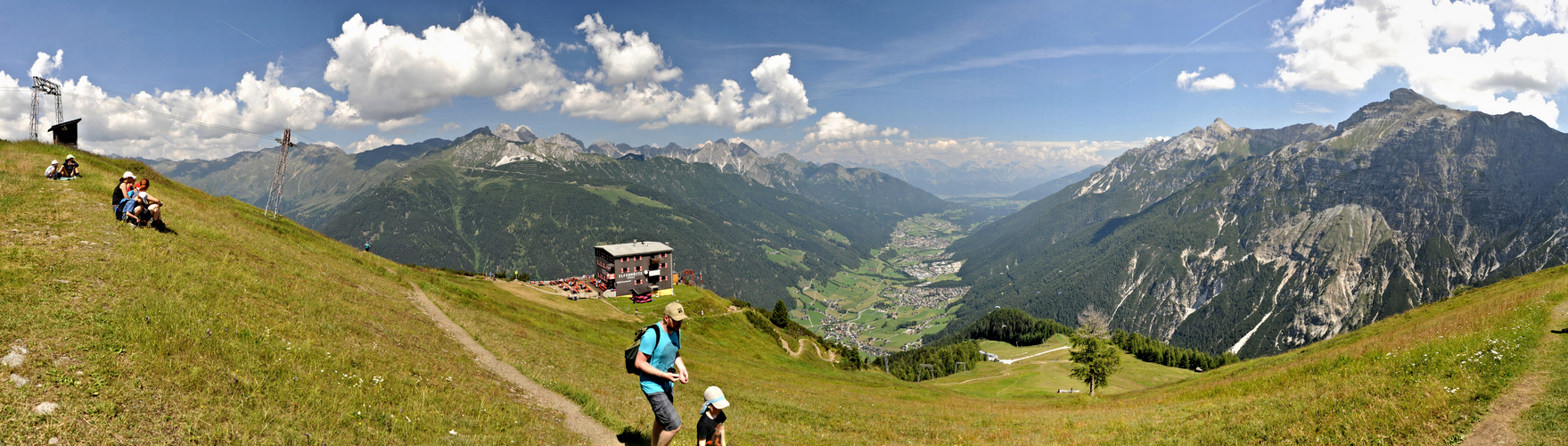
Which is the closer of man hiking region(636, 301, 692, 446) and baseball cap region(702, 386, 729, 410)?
baseball cap region(702, 386, 729, 410)

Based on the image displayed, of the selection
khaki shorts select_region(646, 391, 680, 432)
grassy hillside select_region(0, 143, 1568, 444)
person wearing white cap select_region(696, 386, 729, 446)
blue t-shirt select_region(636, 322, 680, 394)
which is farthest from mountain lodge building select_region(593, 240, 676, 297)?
person wearing white cap select_region(696, 386, 729, 446)

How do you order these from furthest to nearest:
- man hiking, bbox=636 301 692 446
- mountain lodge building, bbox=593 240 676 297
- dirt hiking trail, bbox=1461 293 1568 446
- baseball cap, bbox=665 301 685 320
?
mountain lodge building, bbox=593 240 676 297, dirt hiking trail, bbox=1461 293 1568 446, baseball cap, bbox=665 301 685 320, man hiking, bbox=636 301 692 446

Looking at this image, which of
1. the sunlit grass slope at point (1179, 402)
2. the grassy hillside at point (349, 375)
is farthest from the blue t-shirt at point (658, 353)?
the sunlit grass slope at point (1179, 402)

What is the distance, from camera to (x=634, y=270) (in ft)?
335

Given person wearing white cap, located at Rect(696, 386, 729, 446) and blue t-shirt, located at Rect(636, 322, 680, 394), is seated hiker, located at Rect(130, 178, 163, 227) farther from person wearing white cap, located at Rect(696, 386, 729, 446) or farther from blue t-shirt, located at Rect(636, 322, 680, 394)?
person wearing white cap, located at Rect(696, 386, 729, 446)

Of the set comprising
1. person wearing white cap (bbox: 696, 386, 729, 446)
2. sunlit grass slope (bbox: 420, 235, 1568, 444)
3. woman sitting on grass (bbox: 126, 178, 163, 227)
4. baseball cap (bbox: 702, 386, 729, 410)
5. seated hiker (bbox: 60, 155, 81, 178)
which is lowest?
sunlit grass slope (bbox: 420, 235, 1568, 444)

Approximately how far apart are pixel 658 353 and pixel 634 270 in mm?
95295

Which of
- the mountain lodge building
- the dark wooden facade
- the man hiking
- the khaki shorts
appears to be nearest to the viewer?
the man hiking

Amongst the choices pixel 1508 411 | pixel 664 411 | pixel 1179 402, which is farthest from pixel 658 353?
pixel 1179 402

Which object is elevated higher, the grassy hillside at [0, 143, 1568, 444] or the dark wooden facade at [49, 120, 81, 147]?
the dark wooden facade at [49, 120, 81, 147]

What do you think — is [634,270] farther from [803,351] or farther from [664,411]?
[664,411]

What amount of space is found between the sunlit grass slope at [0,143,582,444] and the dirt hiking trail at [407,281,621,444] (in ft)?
2.00

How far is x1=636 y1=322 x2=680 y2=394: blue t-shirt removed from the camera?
10516 mm

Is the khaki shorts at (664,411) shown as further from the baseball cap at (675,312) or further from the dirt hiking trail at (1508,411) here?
the dirt hiking trail at (1508,411)
